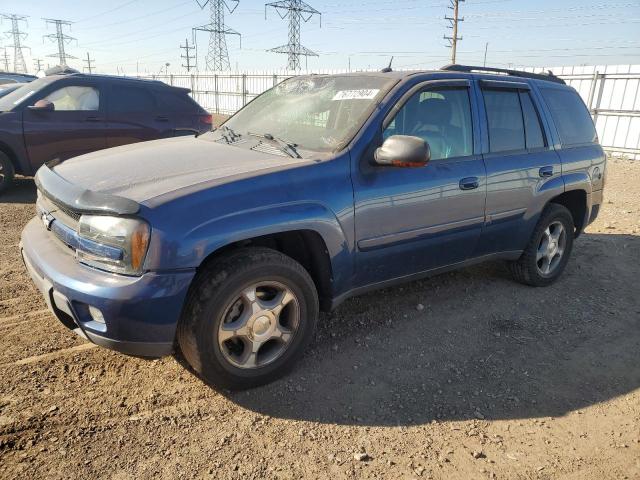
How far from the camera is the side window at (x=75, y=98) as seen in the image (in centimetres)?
703

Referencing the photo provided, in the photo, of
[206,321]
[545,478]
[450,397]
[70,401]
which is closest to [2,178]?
[70,401]

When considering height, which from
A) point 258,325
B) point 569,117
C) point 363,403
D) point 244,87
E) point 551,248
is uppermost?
point 569,117

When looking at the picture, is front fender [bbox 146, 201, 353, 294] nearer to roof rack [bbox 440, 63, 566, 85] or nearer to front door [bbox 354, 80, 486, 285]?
front door [bbox 354, 80, 486, 285]

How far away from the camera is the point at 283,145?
10.6 feet

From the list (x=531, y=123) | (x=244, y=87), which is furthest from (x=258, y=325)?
(x=244, y=87)

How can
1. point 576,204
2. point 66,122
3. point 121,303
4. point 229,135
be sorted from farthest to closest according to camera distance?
1. point 66,122
2. point 576,204
3. point 229,135
4. point 121,303

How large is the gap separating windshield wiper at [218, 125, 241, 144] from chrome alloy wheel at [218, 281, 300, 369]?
1323 mm

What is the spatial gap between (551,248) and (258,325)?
10.3ft

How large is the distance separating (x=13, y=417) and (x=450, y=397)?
93.5 inches

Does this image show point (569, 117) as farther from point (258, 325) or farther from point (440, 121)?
point (258, 325)

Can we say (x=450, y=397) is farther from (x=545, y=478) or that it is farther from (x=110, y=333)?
(x=110, y=333)

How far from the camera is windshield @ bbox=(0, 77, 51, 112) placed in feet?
22.4

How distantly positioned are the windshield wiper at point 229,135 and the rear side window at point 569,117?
2787 millimetres

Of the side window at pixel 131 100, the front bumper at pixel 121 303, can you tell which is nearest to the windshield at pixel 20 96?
the side window at pixel 131 100
